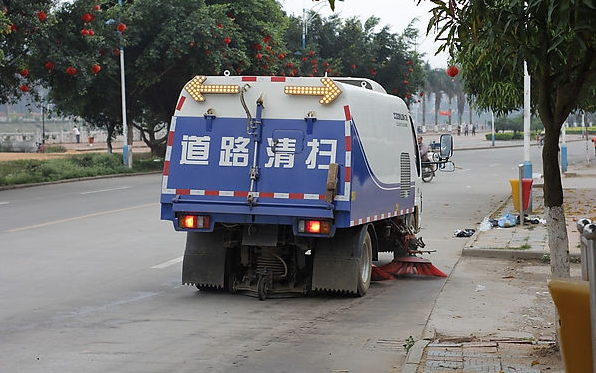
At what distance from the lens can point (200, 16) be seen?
4247 cm

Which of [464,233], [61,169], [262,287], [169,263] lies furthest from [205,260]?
[61,169]

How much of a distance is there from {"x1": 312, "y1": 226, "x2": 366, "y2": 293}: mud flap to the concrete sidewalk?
1091mm

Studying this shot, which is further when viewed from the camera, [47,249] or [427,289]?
[47,249]

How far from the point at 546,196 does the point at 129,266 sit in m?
7.87

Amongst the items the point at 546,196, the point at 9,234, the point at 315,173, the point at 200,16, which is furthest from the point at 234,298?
the point at 200,16

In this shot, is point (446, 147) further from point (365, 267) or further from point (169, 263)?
point (169, 263)

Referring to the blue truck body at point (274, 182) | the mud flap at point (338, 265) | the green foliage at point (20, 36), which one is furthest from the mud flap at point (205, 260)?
the green foliage at point (20, 36)

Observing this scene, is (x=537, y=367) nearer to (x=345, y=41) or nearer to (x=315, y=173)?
(x=315, y=173)

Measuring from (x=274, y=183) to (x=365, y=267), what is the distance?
5.98 feet

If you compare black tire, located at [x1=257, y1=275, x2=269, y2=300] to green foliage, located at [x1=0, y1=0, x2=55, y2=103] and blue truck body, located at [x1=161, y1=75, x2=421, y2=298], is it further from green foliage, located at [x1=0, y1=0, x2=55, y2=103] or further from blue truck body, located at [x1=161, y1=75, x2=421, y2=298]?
green foliage, located at [x1=0, y1=0, x2=55, y2=103]

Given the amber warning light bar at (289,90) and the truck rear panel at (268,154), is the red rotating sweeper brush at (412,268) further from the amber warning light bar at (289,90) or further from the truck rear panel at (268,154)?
the amber warning light bar at (289,90)

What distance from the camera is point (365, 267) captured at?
1209 cm

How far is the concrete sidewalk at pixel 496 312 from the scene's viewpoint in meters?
7.89

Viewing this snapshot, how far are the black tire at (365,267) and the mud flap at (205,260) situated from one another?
172 cm
